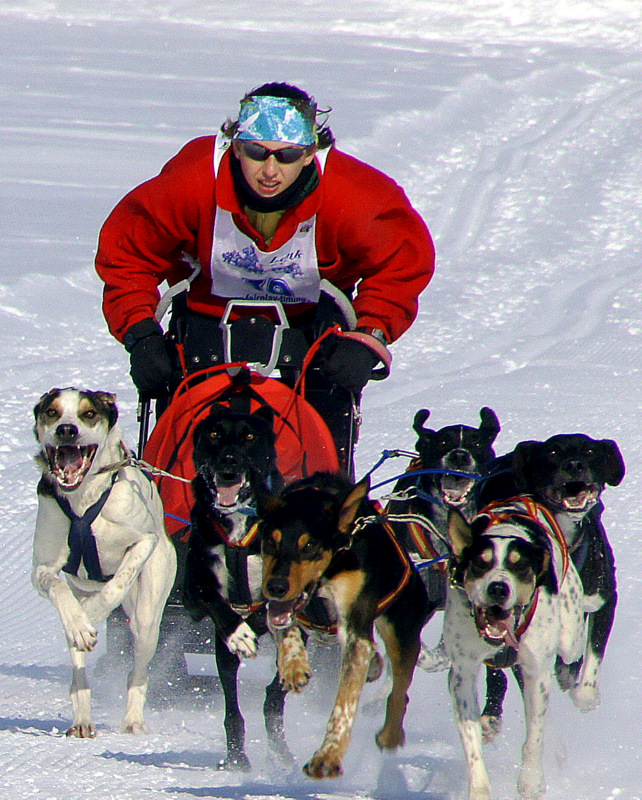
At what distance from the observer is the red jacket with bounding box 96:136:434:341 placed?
402cm

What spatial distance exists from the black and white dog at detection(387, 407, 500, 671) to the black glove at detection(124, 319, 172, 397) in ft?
2.78

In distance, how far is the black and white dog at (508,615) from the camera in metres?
3.10

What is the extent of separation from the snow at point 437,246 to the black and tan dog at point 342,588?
0.83 ft

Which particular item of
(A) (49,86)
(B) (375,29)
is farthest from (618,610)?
(B) (375,29)

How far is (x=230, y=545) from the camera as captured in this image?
347 centimetres

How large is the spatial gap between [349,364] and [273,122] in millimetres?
730

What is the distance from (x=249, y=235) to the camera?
402cm

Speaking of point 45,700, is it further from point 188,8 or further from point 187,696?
point 188,8

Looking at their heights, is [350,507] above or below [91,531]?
above

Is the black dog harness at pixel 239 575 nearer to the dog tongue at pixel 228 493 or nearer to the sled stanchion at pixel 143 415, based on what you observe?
the dog tongue at pixel 228 493

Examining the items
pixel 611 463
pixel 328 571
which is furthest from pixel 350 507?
pixel 611 463

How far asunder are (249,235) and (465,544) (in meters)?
1.32

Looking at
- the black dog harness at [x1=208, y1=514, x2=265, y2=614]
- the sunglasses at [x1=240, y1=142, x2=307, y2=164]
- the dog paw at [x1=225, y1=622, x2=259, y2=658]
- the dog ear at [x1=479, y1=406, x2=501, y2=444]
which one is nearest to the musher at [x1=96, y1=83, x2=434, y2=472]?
the sunglasses at [x1=240, y1=142, x2=307, y2=164]

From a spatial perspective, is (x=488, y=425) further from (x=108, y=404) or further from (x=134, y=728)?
(x=134, y=728)
